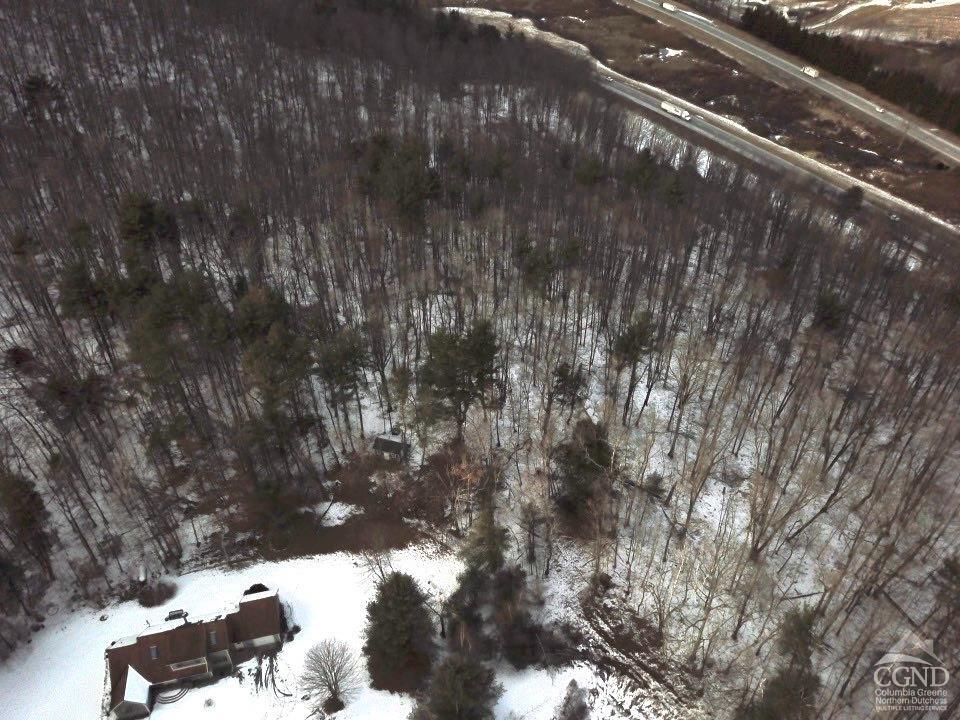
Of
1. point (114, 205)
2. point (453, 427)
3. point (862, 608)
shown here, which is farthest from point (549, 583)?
point (114, 205)

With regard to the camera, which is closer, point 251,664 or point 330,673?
point 330,673

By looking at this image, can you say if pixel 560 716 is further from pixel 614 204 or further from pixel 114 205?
pixel 114 205

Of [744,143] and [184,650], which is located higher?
[744,143]

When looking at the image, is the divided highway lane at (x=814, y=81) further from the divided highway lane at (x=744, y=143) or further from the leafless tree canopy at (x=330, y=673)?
the leafless tree canopy at (x=330, y=673)

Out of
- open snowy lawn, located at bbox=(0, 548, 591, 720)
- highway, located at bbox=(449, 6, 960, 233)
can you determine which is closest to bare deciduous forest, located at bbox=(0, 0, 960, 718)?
open snowy lawn, located at bbox=(0, 548, 591, 720)

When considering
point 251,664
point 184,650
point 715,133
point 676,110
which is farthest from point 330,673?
point 676,110

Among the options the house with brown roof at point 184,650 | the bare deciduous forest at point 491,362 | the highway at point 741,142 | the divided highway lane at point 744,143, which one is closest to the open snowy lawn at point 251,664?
the house with brown roof at point 184,650

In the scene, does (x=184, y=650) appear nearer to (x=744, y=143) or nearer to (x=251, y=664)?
(x=251, y=664)
